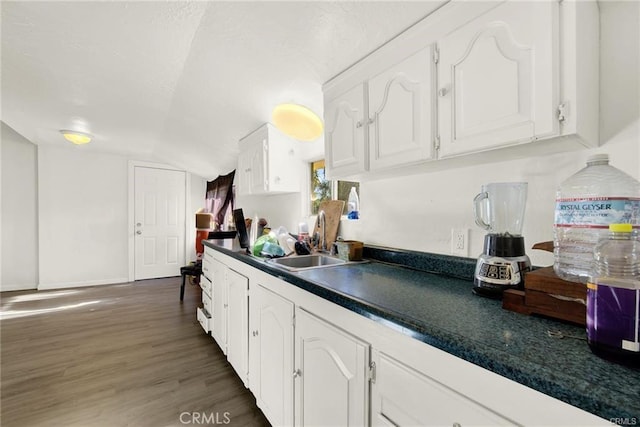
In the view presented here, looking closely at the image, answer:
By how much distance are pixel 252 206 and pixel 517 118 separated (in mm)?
3091

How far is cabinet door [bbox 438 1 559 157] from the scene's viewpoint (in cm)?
78

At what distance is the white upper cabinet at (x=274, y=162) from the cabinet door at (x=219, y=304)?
0.79 metres

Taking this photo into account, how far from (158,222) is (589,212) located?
581 centimetres

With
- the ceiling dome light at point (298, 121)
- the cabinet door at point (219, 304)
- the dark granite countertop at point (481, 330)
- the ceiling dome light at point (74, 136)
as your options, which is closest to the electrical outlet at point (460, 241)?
the dark granite countertop at point (481, 330)

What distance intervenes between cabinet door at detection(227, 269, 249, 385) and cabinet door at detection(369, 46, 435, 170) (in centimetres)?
117

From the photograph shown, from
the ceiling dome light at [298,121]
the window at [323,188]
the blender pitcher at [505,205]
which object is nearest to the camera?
the blender pitcher at [505,205]

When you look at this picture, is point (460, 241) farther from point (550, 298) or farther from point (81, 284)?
point (81, 284)

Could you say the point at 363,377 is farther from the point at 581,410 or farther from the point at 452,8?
the point at 452,8

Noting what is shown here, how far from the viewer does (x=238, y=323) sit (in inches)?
74.0

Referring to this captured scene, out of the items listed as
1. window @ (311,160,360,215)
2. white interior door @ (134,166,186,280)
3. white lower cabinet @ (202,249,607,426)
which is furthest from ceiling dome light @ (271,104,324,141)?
white interior door @ (134,166,186,280)

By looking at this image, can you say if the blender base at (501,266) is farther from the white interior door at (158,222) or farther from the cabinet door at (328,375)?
the white interior door at (158,222)

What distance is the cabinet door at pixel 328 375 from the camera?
2.93ft

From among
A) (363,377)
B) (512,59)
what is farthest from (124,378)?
(512,59)

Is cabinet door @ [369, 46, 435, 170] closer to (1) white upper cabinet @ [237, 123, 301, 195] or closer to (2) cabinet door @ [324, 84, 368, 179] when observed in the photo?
(2) cabinet door @ [324, 84, 368, 179]
